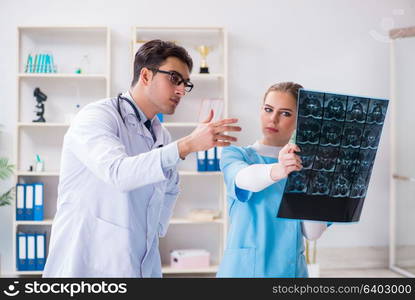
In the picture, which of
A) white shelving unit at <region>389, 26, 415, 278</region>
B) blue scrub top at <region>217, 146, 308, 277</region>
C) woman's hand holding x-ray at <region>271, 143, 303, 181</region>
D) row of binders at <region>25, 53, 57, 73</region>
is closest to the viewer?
woman's hand holding x-ray at <region>271, 143, 303, 181</region>

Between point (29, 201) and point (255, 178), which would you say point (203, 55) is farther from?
point (255, 178)

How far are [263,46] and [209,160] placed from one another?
78 centimetres

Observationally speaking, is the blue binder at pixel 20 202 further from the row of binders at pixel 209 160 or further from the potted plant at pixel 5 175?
the row of binders at pixel 209 160

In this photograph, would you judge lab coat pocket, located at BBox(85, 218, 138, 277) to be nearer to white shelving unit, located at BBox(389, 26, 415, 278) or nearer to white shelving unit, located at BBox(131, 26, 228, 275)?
Result: white shelving unit, located at BBox(131, 26, 228, 275)

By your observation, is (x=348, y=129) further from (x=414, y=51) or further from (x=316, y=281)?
(x=414, y=51)

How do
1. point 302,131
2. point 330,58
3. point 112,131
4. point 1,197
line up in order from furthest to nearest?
point 330,58 → point 1,197 → point 112,131 → point 302,131

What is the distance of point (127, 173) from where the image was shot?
0.92 m

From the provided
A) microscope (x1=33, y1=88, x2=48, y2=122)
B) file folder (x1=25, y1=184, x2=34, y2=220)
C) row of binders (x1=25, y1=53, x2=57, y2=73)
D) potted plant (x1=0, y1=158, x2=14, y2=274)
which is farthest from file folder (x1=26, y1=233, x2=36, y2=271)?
row of binders (x1=25, y1=53, x2=57, y2=73)

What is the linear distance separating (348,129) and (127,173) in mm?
380

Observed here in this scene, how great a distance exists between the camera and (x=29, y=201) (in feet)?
9.74

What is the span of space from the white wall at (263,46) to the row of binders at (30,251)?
22cm

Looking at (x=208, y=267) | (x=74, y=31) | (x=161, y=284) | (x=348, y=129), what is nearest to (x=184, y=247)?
(x=208, y=267)

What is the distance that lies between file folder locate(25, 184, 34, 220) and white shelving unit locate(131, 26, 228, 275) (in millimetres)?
765

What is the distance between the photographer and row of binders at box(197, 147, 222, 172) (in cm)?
300
